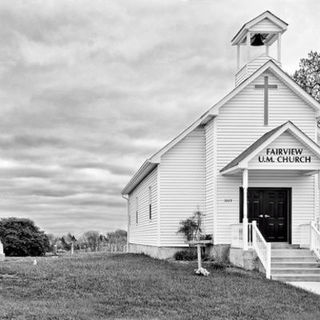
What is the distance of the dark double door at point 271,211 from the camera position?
918 inches

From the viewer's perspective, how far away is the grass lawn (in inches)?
498

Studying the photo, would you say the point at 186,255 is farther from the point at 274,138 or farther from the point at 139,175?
the point at 139,175

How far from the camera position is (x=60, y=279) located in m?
16.2

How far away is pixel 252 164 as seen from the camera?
2092 cm

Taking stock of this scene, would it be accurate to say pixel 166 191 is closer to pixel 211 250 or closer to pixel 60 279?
pixel 211 250

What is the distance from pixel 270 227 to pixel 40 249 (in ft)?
76.9

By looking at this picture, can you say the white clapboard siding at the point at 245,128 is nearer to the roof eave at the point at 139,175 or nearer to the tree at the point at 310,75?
the roof eave at the point at 139,175

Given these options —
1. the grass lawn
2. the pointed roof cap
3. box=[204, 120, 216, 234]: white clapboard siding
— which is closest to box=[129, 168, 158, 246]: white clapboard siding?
box=[204, 120, 216, 234]: white clapboard siding

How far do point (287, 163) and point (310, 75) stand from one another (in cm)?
1652

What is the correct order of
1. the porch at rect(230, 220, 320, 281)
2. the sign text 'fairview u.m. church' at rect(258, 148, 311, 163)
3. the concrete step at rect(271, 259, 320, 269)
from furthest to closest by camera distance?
the sign text 'fairview u.m. church' at rect(258, 148, 311, 163), the concrete step at rect(271, 259, 320, 269), the porch at rect(230, 220, 320, 281)

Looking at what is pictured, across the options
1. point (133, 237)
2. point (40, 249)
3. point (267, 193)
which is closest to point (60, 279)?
point (267, 193)

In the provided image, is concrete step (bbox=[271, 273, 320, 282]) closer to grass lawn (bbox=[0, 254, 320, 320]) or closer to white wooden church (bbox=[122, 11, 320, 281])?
grass lawn (bbox=[0, 254, 320, 320])

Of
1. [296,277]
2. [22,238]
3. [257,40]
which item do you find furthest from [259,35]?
[22,238]

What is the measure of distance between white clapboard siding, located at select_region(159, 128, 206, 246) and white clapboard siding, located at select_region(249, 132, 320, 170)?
4136 millimetres
